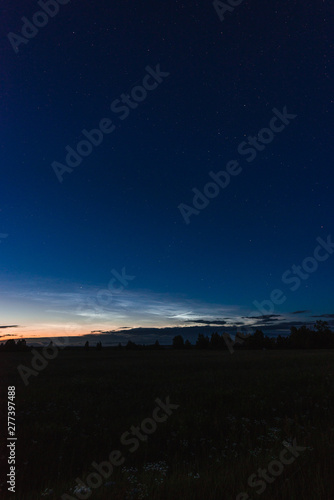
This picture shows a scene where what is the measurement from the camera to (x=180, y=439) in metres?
Answer: 8.96

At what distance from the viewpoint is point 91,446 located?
8.50 m

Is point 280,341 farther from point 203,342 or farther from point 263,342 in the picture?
point 203,342

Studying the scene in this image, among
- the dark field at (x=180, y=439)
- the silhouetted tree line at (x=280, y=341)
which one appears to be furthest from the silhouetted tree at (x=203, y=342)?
the dark field at (x=180, y=439)

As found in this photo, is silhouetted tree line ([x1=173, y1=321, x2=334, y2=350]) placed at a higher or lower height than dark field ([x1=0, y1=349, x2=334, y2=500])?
lower

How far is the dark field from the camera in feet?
16.0

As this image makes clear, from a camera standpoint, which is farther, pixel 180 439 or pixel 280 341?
pixel 280 341

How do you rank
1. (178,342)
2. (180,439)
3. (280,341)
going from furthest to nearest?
(178,342) → (280,341) → (180,439)

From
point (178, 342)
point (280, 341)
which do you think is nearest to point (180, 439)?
point (280, 341)

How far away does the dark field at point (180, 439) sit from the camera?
16.0ft

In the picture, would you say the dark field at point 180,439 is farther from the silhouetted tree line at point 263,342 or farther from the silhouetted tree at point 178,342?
the silhouetted tree at point 178,342

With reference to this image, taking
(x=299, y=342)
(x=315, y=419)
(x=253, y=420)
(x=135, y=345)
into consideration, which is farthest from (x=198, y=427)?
(x=135, y=345)

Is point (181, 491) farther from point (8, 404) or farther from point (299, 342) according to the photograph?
point (299, 342)

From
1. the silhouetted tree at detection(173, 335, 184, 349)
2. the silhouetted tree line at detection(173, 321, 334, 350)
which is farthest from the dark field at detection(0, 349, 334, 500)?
the silhouetted tree at detection(173, 335, 184, 349)

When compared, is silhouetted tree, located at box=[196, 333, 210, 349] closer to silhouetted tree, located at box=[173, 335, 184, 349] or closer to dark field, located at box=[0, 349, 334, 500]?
silhouetted tree, located at box=[173, 335, 184, 349]
